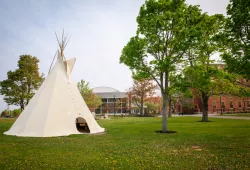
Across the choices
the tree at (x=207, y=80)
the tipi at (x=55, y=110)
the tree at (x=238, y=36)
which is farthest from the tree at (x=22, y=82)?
the tree at (x=238, y=36)

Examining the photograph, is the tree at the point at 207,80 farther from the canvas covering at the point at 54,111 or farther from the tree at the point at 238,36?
the canvas covering at the point at 54,111

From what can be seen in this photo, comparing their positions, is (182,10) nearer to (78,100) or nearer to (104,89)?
(78,100)

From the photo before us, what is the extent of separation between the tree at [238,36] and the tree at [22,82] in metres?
37.0

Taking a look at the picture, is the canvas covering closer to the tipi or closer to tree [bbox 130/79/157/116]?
the tipi

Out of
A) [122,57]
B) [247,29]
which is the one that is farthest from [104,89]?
[247,29]

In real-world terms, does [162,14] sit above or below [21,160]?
above

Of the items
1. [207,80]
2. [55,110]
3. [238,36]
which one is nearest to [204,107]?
[207,80]

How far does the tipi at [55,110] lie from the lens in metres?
17.5

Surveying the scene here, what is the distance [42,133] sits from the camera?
16.8m

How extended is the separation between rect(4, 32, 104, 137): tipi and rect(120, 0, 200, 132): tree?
616cm

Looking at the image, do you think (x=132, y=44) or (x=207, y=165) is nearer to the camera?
(x=207, y=165)

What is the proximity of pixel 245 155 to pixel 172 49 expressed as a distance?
12415mm

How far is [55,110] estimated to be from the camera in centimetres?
1831

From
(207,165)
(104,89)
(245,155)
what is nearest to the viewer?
(207,165)
